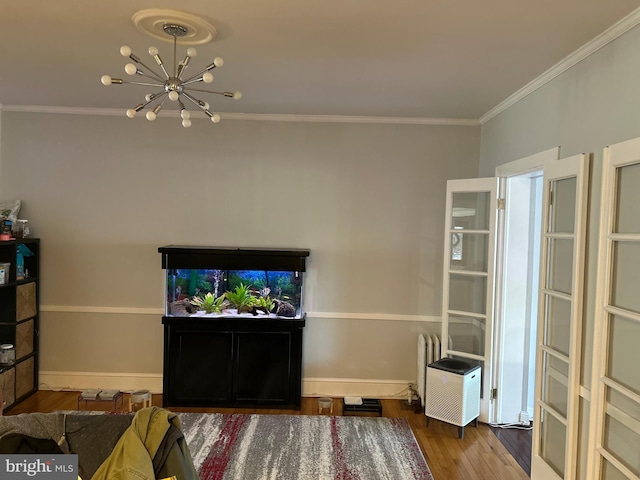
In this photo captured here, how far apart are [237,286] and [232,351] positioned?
570 mm

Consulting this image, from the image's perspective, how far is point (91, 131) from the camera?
4.45 m

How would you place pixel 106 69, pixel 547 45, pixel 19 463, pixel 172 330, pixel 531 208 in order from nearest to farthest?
pixel 19 463, pixel 547 45, pixel 106 69, pixel 531 208, pixel 172 330

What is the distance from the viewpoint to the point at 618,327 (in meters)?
2.28

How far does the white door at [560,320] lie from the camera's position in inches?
101

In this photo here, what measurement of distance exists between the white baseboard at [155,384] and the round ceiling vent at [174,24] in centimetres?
317

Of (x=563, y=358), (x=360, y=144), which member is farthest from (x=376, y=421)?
(x=360, y=144)

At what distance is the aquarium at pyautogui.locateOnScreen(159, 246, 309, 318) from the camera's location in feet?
13.6

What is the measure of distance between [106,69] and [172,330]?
84.2 inches

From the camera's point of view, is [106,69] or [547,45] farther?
[106,69]

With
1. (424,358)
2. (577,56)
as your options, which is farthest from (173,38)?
(424,358)

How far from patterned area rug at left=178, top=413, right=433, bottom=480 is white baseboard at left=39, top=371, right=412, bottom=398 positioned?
537mm

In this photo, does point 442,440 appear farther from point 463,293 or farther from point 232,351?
point 232,351

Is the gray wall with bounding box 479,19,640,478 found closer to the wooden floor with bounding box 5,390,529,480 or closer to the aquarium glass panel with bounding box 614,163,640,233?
the aquarium glass panel with bounding box 614,163,640,233

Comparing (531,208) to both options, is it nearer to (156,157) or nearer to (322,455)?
(322,455)
